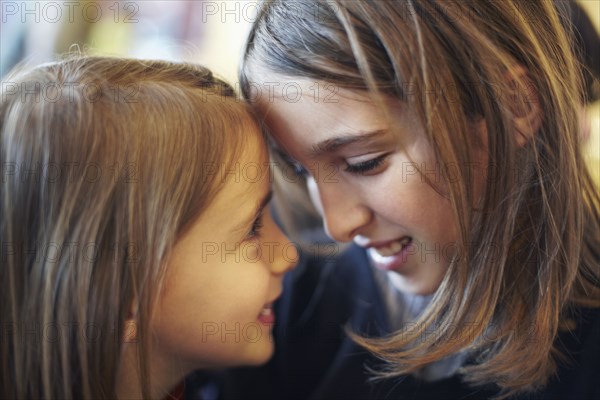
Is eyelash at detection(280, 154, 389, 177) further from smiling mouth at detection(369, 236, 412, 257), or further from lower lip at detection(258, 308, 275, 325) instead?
lower lip at detection(258, 308, 275, 325)

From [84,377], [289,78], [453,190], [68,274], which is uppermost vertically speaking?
[289,78]

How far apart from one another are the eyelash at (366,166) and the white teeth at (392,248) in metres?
0.14

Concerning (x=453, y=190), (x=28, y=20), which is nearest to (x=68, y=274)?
(x=453, y=190)

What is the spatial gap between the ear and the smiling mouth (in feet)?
0.66

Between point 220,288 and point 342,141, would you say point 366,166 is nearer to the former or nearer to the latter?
point 342,141

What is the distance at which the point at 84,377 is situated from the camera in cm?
67

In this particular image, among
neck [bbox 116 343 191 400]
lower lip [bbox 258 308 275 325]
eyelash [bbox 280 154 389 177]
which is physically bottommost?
neck [bbox 116 343 191 400]

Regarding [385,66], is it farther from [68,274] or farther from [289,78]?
[68,274]

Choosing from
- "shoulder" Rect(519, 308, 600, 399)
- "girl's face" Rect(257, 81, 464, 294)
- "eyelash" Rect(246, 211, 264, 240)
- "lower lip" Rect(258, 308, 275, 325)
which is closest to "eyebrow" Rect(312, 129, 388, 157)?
"girl's face" Rect(257, 81, 464, 294)

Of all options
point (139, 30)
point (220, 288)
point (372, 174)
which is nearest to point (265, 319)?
point (220, 288)

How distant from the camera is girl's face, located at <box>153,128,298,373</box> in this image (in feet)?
2.42

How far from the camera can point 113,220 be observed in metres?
0.68

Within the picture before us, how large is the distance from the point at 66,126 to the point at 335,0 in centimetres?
33

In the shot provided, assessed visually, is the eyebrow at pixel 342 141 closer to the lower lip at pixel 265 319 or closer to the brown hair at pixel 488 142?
the brown hair at pixel 488 142
